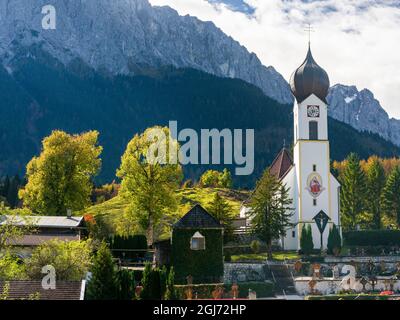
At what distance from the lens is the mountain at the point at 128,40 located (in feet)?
498

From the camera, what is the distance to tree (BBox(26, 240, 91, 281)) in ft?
77.5

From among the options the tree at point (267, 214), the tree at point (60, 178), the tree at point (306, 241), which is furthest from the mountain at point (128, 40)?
the tree at point (60, 178)

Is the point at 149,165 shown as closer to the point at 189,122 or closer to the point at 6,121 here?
the point at 189,122

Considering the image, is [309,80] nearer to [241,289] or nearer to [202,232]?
[202,232]

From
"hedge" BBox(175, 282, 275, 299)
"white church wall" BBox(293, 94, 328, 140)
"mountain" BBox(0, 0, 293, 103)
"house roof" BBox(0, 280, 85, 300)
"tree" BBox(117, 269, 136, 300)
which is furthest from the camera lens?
"mountain" BBox(0, 0, 293, 103)

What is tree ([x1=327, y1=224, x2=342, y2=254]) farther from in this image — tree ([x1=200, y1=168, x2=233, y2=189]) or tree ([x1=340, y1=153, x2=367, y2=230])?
tree ([x1=200, y1=168, x2=233, y2=189])

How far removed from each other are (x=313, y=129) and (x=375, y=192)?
12191 millimetres

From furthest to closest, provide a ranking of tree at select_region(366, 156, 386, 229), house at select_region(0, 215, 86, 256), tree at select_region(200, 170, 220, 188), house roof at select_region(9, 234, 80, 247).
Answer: tree at select_region(200, 170, 220, 188) < tree at select_region(366, 156, 386, 229) < house at select_region(0, 215, 86, 256) < house roof at select_region(9, 234, 80, 247)

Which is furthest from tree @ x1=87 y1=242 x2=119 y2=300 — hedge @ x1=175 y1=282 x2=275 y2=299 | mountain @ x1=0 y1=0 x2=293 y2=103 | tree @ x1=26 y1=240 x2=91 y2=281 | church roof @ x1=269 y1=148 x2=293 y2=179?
mountain @ x1=0 y1=0 x2=293 y2=103

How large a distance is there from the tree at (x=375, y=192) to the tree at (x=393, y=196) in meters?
1.11

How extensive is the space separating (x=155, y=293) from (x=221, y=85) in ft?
438

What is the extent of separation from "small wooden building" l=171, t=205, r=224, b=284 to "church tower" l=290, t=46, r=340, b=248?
1527cm

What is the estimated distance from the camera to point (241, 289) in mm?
31359

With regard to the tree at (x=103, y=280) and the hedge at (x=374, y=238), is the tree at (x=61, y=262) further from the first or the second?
the hedge at (x=374, y=238)
